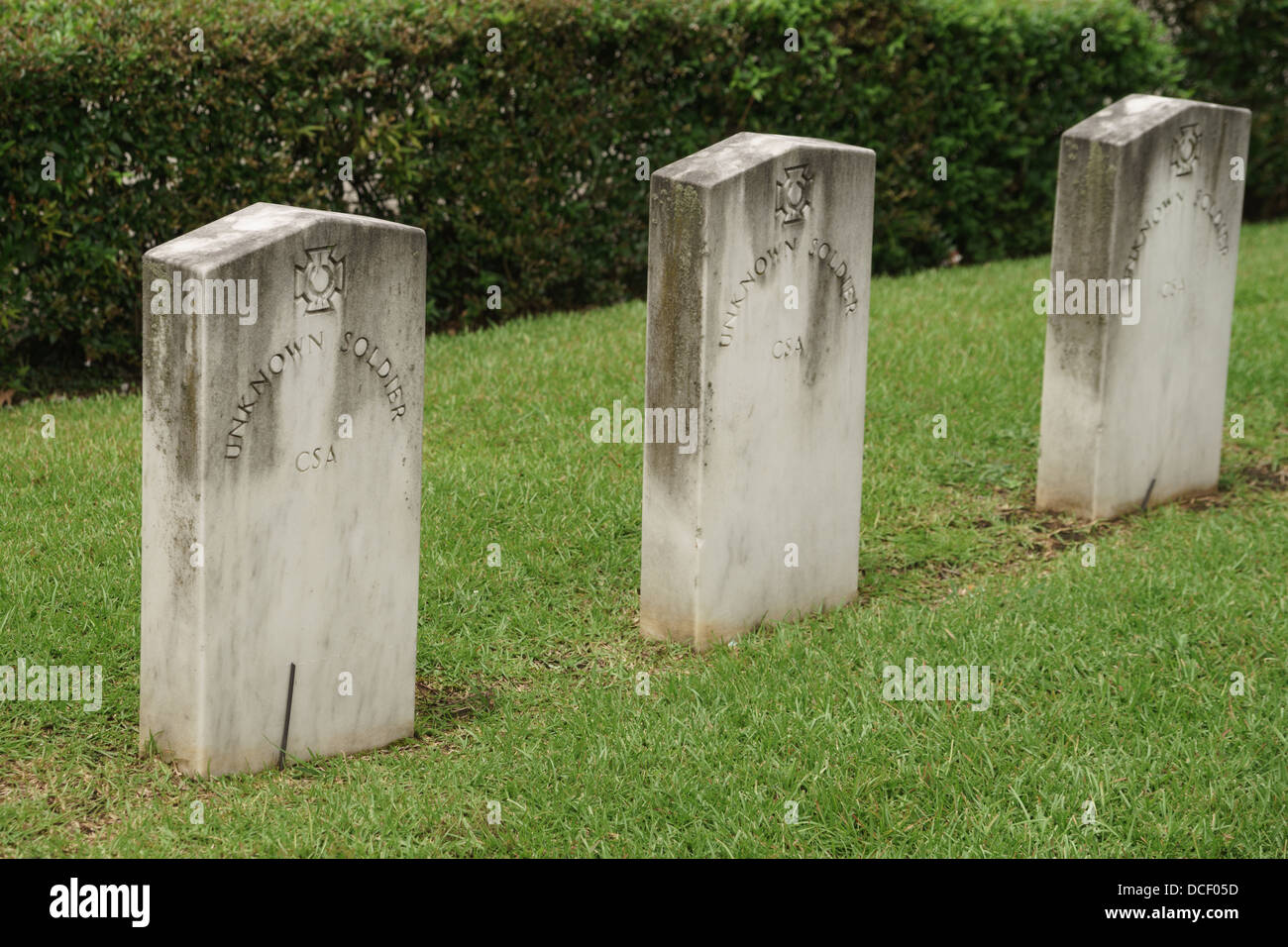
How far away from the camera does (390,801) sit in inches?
146

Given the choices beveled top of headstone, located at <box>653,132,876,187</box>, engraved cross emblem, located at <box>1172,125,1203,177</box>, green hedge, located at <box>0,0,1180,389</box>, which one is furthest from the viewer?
green hedge, located at <box>0,0,1180,389</box>

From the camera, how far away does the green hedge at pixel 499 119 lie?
6.79 m

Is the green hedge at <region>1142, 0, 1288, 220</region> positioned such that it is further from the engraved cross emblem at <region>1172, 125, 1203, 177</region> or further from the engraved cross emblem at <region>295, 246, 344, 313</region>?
the engraved cross emblem at <region>295, 246, 344, 313</region>

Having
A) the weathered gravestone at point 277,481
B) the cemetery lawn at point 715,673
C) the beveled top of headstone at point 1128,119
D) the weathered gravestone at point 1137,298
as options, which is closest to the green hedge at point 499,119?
the cemetery lawn at point 715,673

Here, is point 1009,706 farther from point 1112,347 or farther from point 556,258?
point 556,258

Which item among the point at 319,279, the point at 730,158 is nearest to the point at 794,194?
the point at 730,158

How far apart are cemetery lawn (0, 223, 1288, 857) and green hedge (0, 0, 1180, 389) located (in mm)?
1067

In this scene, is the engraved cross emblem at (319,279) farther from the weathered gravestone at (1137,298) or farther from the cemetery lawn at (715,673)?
the weathered gravestone at (1137,298)

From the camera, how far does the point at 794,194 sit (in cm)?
470

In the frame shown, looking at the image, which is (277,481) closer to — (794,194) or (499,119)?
(794,194)

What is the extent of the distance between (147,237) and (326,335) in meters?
3.94

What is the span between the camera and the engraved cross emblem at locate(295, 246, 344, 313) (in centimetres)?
364

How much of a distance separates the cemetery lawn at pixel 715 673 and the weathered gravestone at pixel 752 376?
213mm

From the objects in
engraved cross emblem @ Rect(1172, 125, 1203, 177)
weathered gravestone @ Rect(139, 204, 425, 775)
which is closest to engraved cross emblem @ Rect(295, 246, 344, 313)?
weathered gravestone @ Rect(139, 204, 425, 775)
